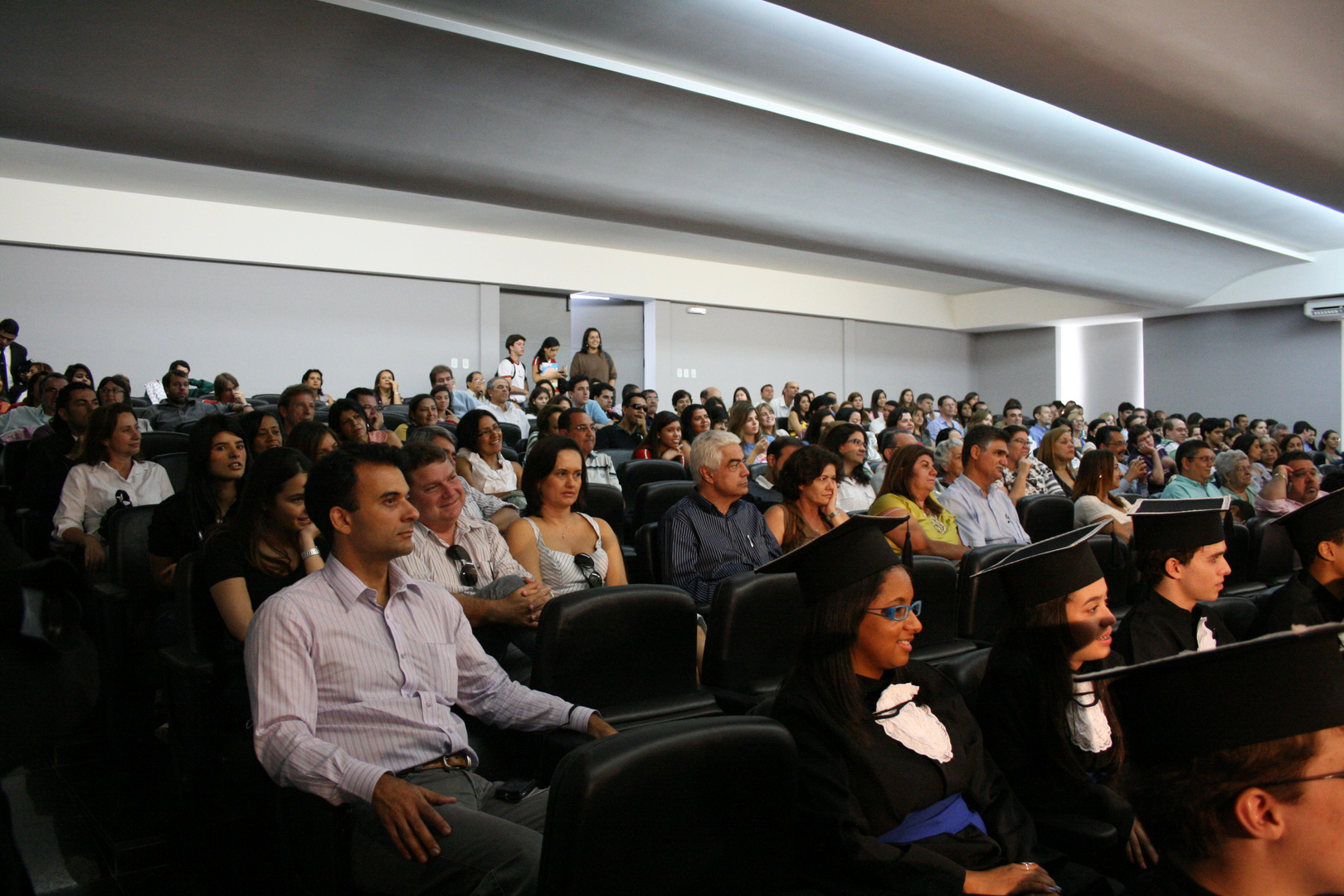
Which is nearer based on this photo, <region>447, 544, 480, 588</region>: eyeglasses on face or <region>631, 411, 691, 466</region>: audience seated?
<region>447, 544, 480, 588</region>: eyeglasses on face

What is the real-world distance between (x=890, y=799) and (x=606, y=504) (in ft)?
9.34

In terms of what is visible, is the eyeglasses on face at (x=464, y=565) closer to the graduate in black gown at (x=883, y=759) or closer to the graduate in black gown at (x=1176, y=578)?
the graduate in black gown at (x=883, y=759)

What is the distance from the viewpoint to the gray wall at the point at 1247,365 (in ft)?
45.0

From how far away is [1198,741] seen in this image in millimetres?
1088

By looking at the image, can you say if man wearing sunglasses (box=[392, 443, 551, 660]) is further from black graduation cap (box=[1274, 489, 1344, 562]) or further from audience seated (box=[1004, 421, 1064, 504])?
audience seated (box=[1004, 421, 1064, 504])

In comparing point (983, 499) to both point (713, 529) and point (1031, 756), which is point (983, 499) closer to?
point (713, 529)

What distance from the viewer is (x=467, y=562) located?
2814 millimetres

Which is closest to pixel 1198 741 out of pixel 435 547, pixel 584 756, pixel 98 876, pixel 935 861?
pixel 935 861

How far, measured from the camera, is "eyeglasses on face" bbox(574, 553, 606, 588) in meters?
3.06

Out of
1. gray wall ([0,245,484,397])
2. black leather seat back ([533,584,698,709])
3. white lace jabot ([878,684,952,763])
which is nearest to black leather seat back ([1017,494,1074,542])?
black leather seat back ([533,584,698,709])

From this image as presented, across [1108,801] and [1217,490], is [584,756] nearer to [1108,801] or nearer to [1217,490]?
[1108,801]

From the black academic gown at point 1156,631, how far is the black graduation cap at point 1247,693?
4.60 feet

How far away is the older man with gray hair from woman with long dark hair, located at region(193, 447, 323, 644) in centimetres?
135

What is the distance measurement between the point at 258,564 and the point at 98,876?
A: 85 centimetres
